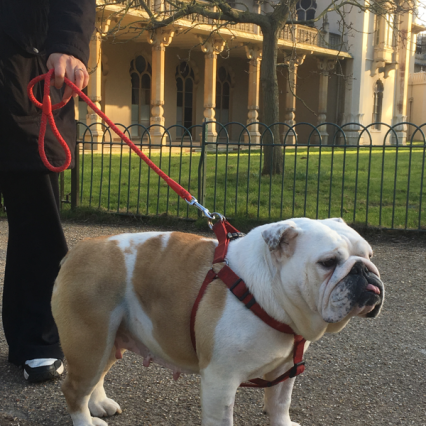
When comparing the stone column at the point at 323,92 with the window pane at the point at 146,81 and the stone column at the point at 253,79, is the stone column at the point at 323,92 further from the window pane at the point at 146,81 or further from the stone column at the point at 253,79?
the window pane at the point at 146,81

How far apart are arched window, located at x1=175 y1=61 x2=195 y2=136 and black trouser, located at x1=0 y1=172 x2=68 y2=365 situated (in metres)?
21.8

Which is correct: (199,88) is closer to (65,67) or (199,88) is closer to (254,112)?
(254,112)

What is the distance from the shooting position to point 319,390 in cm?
285

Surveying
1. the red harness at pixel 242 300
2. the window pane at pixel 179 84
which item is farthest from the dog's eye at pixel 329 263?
the window pane at pixel 179 84

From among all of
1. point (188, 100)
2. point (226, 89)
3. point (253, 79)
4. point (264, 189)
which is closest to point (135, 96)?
point (188, 100)

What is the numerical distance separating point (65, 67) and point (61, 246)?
1019 mm

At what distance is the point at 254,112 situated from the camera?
2234 cm

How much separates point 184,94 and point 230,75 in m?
3.34

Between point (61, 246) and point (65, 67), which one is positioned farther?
point (61, 246)

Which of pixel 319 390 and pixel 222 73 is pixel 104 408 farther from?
pixel 222 73

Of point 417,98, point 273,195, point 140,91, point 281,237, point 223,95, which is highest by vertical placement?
point 417,98

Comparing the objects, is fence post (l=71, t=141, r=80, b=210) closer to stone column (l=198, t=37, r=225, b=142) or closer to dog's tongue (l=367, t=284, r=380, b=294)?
dog's tongue (l=367, t=284, r=380, b=294)

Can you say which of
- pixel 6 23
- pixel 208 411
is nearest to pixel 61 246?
pixel 6 23

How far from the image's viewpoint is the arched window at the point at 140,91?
22453mm
